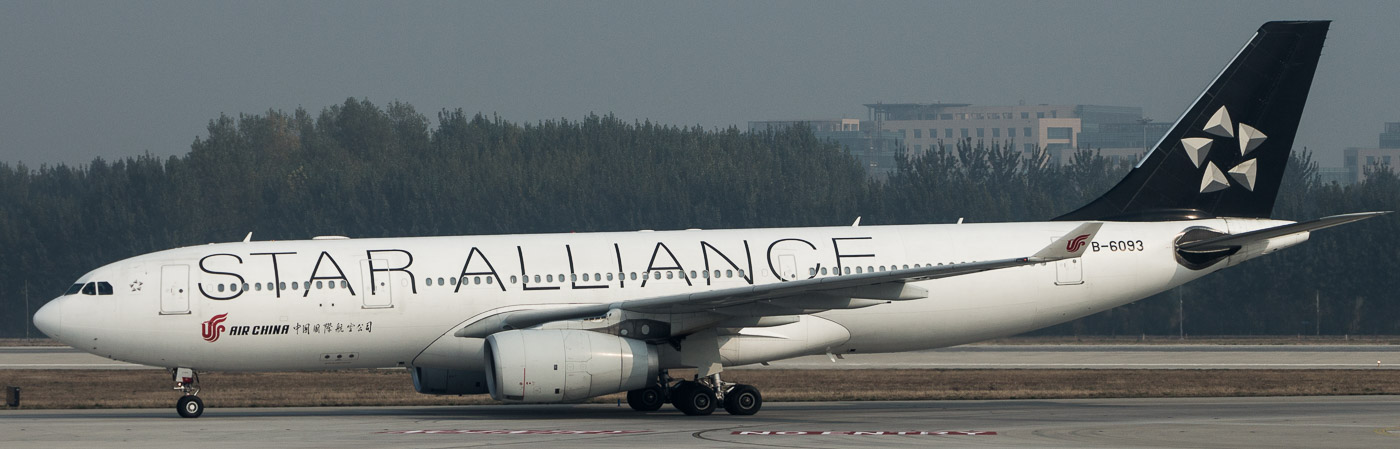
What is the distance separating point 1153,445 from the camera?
1977 cm

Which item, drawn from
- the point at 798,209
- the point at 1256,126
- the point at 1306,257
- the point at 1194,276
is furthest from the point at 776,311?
the point at 798,209

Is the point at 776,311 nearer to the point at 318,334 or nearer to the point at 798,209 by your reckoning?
the point at 318,334

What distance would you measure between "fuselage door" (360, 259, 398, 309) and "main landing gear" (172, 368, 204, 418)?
3.19 meters

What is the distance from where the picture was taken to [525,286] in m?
26.0

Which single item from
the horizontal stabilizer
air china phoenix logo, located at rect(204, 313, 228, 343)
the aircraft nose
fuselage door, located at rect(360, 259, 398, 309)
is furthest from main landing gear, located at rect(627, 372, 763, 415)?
the aircraft nose

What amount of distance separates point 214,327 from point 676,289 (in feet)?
25.2

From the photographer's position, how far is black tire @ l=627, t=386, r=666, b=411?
26.7 metres

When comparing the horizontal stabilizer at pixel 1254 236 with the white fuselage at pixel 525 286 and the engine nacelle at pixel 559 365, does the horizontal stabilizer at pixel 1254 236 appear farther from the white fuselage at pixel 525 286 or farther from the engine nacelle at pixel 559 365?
the engine nacelle at pixel 559 365

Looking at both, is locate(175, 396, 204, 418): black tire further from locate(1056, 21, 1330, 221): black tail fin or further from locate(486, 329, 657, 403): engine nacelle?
locate(1056, 21, 1330, 221): black tail fin

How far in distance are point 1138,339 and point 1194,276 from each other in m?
35.6

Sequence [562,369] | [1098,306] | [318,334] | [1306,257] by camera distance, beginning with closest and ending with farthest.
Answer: [562,369], [318,334], [1098,306], [1306,257]

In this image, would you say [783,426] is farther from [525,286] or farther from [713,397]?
[525,286]

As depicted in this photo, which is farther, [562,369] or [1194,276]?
[1194,276]

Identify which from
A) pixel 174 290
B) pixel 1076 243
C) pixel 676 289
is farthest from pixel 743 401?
pixel 174 290
